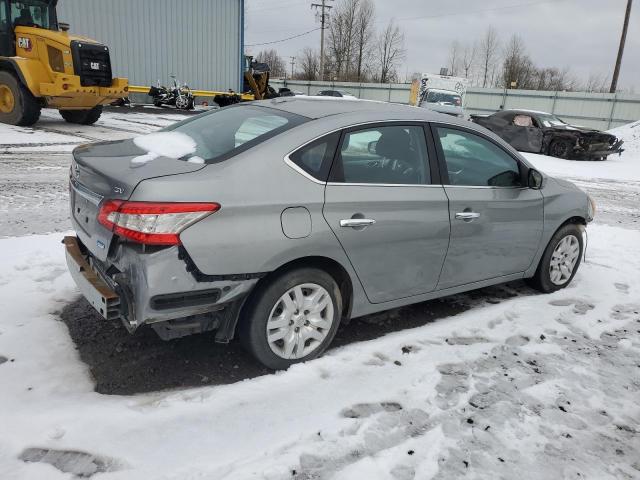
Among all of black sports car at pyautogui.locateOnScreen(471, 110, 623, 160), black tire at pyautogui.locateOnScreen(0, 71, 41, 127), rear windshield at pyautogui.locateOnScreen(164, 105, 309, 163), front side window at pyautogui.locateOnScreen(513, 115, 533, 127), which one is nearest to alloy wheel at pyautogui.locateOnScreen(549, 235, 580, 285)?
rear windshield at pyautogui.locateOnScreen(164, 105, 309, 163)

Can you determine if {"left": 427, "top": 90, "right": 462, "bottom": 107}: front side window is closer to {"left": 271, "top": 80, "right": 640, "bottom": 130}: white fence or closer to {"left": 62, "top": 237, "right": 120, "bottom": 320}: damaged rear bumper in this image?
{"left": 271, "top": 80, "right": 640, "bottom": 130}: white fence

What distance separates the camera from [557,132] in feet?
52.2

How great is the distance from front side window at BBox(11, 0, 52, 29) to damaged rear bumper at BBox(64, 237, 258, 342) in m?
12.5

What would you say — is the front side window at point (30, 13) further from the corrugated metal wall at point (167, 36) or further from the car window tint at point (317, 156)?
the car window tint at point (317, 156)

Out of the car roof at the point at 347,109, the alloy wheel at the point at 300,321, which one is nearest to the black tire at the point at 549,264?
the car roof at the point at 347,109

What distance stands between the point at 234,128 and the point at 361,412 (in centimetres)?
194

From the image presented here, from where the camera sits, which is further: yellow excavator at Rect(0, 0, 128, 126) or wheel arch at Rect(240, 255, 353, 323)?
yellow excavator at Rect(0, 0, 128, 126)

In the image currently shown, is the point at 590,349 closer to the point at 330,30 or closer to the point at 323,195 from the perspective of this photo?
the point at 323,195

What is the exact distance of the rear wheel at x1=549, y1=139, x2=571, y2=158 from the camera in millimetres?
15812

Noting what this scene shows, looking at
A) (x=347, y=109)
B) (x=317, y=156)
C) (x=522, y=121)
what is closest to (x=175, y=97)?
(x=522, y=121)

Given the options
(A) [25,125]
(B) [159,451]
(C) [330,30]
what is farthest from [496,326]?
(C) [330,30]

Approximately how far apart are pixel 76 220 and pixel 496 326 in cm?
312

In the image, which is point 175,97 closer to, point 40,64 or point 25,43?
point 25,43

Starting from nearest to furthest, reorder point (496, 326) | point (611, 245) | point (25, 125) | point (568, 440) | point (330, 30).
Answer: point (568, 440) < point (496, 326) < point (611, 245) < point (25, 125) < point (330, 30)
